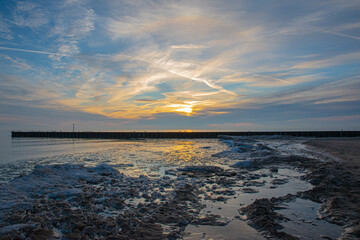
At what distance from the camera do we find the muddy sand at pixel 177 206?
4.95m

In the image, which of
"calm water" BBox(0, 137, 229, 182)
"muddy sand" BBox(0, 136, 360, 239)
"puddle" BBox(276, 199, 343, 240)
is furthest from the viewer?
"calm water" BBox(0, 137, 229, 182)

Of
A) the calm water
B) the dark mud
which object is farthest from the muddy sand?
the calm water

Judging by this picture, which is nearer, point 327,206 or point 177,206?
point 327,206

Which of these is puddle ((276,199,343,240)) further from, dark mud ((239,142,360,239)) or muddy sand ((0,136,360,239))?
dark mud ((239,142,360,239))

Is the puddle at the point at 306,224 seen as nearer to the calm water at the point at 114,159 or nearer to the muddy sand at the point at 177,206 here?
the muddy sand at the point at 177,206

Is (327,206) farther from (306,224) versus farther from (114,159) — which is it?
(114,159)

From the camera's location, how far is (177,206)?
6.57 metres

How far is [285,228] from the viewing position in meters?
5.06

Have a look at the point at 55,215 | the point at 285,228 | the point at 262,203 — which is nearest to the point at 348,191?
the point at 262,203

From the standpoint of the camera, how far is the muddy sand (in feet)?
16.2

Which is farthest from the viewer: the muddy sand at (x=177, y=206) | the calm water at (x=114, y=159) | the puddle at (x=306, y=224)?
the calm water at (x=114, y=159)

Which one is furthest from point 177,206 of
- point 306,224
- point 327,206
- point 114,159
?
point 114,159

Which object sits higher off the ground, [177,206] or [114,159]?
[177,206]

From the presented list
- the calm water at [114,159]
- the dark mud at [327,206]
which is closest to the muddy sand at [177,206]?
the dark mud at [327,206]
